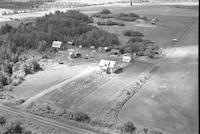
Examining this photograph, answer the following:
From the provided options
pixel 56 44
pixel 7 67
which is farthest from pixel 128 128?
pixel 56 44

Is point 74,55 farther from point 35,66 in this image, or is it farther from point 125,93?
point 125,93

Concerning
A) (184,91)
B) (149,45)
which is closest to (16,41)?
(149,45)

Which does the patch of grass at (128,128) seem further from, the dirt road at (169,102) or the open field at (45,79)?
the open field at (45,79)

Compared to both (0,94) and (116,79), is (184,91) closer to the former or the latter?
(116,79)

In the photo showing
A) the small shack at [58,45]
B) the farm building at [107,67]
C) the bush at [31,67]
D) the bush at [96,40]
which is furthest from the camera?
the bush at [96,40]

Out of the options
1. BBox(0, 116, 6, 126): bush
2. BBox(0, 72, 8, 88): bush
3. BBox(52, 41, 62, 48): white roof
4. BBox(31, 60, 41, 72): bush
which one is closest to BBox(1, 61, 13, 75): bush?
BBox(0, 72, 8, 88): bush

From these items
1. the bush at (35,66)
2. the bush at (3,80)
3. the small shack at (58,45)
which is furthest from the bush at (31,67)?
the small shack at (58,45)

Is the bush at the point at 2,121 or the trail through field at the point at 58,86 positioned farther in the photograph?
the trail through field at the point at 58,86
